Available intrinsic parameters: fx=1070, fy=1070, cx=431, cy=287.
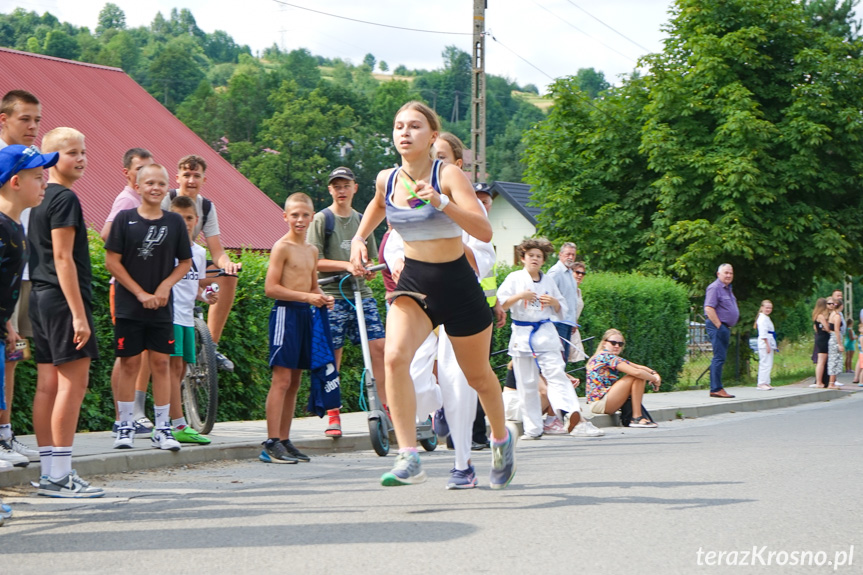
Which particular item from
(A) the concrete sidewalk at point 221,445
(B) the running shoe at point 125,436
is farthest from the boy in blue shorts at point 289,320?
(B) the running shoe at point 125,436

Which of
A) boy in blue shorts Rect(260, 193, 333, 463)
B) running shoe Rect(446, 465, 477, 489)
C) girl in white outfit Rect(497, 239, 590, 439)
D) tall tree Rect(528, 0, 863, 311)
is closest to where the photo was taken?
running shoe Rect(446, 465, 477, 489)

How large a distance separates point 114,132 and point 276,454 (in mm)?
23435

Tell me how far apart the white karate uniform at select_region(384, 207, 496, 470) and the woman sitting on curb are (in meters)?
4.36

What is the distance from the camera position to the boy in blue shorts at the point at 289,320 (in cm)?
806

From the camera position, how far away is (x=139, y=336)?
7.50 meters

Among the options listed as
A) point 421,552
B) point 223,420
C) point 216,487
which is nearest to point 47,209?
point 216,487

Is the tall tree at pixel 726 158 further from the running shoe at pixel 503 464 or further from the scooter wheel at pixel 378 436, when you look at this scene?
the running shoe at pixel 503 464

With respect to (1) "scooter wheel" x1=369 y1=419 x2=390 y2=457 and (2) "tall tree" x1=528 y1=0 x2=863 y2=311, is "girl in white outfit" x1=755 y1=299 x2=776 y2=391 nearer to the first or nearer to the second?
(2) "tall tree" x1=528 y1=0 x2=863 y2=311

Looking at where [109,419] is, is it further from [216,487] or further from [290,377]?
[216,487]

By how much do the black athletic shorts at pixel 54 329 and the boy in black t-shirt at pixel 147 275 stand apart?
119 cm

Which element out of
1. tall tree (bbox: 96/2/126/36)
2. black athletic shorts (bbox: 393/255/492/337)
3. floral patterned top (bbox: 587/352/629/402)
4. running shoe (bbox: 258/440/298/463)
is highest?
tall tree (bbox: 96/2/126/36)

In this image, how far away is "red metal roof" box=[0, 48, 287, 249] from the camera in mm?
27766

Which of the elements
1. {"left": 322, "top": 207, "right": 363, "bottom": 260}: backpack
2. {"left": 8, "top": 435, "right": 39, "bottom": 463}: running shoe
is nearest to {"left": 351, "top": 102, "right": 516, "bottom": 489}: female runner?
{"left": 8, "top": 435, "right": 39, "bottom": 463}: running shoe

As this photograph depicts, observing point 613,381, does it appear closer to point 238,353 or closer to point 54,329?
point 238,353
